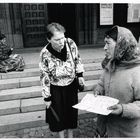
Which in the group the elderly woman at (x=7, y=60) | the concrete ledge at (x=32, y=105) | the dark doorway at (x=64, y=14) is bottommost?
the concrete ledge at (x=32, y=105)

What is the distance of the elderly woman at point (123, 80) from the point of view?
1.92 m

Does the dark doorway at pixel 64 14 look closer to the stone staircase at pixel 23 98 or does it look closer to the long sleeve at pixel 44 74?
the stone staircase at pixel 23 98

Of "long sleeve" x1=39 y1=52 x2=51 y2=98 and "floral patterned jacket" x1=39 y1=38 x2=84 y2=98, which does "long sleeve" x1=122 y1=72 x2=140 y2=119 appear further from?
"long sleeve" x1=39 y1=52 x2=51 y2=98

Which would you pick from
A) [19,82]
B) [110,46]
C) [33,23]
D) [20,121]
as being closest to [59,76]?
[110,46]

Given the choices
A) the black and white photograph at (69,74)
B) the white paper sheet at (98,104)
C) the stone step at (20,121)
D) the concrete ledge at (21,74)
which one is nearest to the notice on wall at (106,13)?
the black and white photograph at (69,74)

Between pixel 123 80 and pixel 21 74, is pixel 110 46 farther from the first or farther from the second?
pixel 21 74

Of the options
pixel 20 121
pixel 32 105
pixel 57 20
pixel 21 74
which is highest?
pixel 57 20

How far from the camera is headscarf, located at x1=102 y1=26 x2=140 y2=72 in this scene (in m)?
1.90

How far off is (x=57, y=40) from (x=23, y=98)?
2.58 meters

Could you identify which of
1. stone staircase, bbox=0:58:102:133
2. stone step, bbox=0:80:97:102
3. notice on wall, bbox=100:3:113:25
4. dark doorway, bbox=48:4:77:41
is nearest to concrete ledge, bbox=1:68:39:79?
stone staircase, bbox=0:58:102:133

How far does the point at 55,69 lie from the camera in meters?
2.85

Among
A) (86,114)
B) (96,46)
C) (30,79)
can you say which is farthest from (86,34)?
(86,114)

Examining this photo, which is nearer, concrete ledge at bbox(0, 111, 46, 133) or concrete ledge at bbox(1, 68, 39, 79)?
concrete ledge at bbox(0, 111, 46, 133)

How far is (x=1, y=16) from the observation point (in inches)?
295
